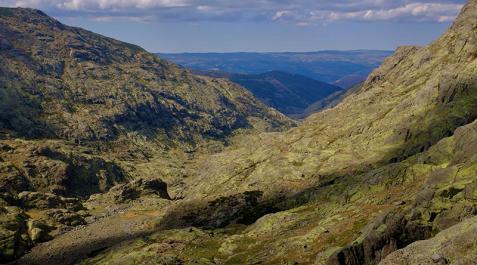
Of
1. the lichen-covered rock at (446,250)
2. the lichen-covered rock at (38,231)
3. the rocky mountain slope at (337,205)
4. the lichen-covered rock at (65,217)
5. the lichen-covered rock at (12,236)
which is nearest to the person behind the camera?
the lichen-covered rock at (446,250)

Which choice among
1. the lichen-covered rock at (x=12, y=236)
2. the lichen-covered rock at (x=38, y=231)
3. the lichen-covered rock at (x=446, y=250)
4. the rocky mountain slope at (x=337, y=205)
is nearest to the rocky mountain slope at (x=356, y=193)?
the lichen-covered rock at (x=446, y=250)

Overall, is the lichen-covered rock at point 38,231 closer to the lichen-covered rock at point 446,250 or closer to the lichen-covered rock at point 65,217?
the lichen-covered rock at point 65,217

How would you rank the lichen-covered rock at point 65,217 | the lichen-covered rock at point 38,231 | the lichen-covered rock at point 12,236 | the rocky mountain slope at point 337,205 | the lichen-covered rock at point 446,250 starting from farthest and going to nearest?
the lichen-covered rock at point 65,217 < the lichen-covered rock at point 38,231 < the lichen-covered rock at point 12,236 < the rocky mountain slope at point 337,205 < the lichen-covered rock at point 446,250

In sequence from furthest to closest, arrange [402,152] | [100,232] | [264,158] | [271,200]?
[264,158] → [100,232] → [271,200] → [402,152]

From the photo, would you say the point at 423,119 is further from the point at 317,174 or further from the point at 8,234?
the point at 8,234

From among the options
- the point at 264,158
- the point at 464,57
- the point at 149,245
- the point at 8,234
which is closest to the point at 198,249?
the point at 149,245

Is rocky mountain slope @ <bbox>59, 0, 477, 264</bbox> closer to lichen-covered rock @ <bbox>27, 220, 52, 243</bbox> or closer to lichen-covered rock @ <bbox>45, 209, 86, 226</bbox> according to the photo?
lichen-covered rock @ <bbox>27, 220, 52, 243</bbox>

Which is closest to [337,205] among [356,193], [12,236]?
[356,193]

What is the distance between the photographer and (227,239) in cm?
11844

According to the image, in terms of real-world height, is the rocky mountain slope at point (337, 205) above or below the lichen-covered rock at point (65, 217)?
above

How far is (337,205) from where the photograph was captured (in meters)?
116

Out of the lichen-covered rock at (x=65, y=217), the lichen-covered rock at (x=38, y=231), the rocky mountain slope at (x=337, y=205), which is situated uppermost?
the rocky mountain slope at (x=337, y=205)

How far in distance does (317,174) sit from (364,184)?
129 feet

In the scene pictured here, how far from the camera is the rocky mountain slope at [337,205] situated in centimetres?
6906
